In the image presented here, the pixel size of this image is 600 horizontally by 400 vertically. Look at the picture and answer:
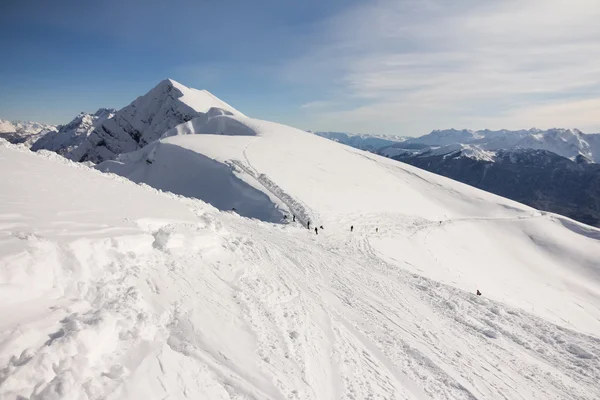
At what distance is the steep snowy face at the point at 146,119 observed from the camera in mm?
153375

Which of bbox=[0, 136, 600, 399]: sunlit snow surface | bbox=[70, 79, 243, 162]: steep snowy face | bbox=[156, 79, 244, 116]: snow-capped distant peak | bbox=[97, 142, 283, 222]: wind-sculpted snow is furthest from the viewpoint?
bbox=[70, 79, 243, 162]: steep snowy face

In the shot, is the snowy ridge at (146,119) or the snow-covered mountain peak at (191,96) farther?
the snowy ridge at (146,119)

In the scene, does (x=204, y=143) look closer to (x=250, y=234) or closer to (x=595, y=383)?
(x=250, y=234)

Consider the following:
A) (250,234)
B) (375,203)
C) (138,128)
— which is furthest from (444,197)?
(138,128)

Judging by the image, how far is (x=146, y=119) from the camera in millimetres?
177500

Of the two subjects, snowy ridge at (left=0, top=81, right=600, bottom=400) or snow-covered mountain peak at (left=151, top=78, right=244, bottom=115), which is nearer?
snowy ridge at (left=0, top=81, right=600, bottom=400)

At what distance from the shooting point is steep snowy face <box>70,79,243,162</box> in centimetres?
15338

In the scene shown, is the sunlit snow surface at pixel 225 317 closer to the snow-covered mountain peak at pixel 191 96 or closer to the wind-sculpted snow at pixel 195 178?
the wind-sculpted snow at pixel 195 178

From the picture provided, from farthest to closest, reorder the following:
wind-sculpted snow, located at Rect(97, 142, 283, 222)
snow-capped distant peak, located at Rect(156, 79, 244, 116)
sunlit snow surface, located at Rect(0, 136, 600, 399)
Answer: snow-capped distant peak, located at Rect(156, 79, 244, 116) → wind-sculpted snow, located at Rect(97, 142, 283, 222) → sunlit snow surface, located at Rect(0, 136, 600, 399)

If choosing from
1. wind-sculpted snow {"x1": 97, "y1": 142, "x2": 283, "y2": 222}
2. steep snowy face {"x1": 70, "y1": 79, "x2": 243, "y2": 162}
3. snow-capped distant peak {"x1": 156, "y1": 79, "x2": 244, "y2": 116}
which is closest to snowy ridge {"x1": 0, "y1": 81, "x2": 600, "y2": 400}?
wind-sculpted snow {"x1": 97, "y1": 142, "x2": 283, "y2": 222}

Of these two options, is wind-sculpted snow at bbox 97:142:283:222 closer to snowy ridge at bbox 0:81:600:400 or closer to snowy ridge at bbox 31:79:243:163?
snowy ridge at bbox 0:81:600:400

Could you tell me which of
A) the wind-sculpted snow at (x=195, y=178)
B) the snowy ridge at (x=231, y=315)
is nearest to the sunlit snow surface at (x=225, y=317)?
the snowy ridge at (x=231, y=315)

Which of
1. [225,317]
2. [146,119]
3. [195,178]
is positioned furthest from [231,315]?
[146,119]

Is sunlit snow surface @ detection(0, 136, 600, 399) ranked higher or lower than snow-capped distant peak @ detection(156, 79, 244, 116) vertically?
lower
